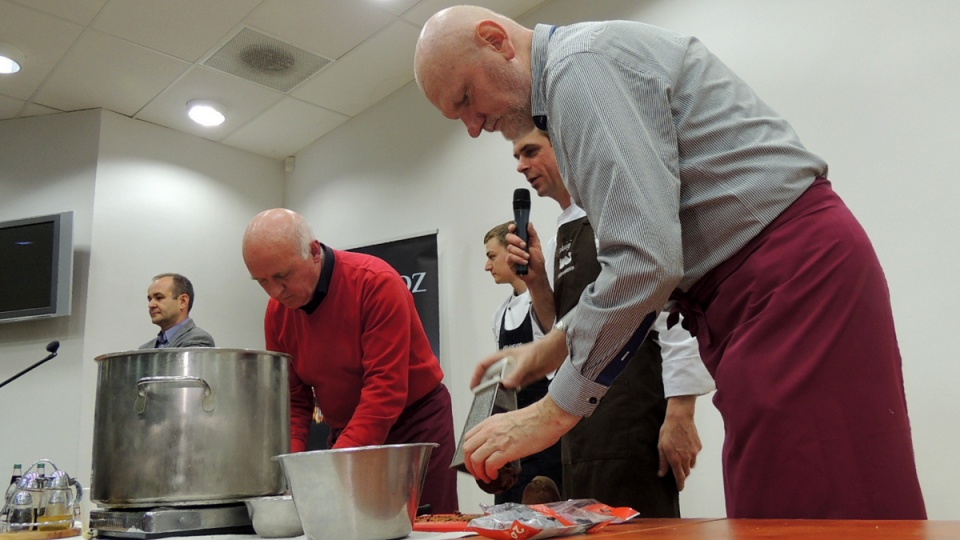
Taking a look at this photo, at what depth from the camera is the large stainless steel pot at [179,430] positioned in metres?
1.23

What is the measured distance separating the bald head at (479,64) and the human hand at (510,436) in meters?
0.47

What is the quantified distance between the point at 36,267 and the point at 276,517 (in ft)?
13.0

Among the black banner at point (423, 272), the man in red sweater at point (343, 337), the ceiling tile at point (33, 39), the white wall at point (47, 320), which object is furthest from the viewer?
the white wall at point (47, 320)

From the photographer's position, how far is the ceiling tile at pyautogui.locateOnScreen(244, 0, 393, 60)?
366 cm

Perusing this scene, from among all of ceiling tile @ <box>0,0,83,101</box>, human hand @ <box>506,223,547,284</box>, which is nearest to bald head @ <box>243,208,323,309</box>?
human hand @ <box>506,223,547,284</box>

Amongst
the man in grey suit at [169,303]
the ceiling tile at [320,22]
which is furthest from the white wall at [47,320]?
the ceiling tile at [320,22]

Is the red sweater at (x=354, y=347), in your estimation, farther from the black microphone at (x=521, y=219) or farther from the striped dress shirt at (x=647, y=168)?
the striped dress shirt at (x=647, y=168)

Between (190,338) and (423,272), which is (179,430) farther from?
(423,272)

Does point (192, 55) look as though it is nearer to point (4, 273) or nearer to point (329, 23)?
point (329, 23)

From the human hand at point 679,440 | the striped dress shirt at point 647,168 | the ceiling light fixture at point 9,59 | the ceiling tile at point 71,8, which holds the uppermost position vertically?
the ceiling tile at point 71,8

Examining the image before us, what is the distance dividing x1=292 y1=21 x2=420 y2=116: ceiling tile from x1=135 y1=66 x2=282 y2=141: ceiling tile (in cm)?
26

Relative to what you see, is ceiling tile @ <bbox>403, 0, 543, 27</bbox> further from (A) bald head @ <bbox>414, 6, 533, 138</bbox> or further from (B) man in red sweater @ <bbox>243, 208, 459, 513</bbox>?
(A) bald head @ <bbox>414, 6, 533, 138</bbox>

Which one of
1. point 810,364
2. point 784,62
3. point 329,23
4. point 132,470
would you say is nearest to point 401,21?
point 329,23

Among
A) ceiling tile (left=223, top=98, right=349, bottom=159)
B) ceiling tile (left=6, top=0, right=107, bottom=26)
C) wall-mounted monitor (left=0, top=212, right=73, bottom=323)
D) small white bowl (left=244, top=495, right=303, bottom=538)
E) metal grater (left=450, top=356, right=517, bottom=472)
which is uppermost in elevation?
ceiling tile (left=6, top=0, right=107, bottom=26)
